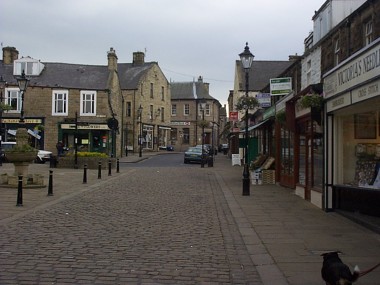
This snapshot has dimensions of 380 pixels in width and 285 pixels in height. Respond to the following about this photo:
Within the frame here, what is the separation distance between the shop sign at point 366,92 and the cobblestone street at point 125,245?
3437 millimetres

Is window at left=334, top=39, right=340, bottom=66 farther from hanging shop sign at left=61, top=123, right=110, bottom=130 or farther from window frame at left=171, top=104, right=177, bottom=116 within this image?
window frame at left=171, top=104, right=177, bottom=116

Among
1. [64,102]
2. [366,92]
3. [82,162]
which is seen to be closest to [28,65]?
[64,102]

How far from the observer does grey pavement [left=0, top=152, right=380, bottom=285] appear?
6027mm

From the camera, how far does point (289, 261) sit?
6.71 metres

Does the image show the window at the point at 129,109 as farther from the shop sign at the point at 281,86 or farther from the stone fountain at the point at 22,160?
the shop sign at the point at 281,86

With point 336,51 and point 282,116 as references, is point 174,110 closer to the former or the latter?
point 282,116

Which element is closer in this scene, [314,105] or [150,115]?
[314,105]

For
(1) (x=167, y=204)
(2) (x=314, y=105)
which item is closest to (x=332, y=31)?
(2) (x=314, y=105)

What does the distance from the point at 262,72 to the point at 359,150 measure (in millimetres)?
36160

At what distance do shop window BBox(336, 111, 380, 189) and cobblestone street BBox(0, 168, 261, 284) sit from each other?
120 inches

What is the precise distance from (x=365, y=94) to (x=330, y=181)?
11.2 ft

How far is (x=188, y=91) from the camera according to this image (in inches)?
3216

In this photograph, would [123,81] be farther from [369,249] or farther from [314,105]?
[369,249]

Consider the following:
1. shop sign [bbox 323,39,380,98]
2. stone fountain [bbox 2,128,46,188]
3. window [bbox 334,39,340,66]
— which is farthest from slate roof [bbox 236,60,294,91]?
shop sign [bbox 323,39,380,98]
